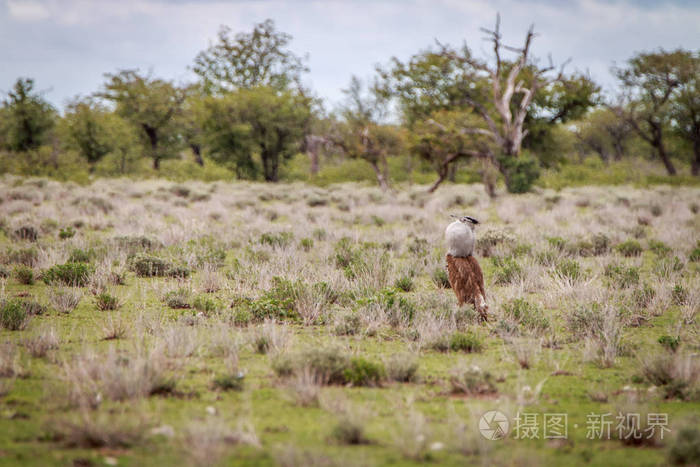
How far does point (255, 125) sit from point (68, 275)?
104 ft

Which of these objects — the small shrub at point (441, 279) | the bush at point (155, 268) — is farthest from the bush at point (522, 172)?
the bush at point (155, 268)

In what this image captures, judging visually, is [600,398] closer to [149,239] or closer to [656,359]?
[656,359]

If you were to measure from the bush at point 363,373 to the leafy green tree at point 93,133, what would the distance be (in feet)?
138

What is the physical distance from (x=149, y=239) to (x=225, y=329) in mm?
7372

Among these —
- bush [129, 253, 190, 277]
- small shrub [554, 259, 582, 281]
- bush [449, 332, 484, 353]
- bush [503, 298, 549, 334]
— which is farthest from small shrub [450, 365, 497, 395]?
bush [129, 253, 190, 277]

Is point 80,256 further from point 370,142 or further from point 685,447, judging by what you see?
point 370,142

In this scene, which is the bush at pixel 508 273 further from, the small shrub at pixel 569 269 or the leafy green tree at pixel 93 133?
the leafy green tree at pixel 93 133

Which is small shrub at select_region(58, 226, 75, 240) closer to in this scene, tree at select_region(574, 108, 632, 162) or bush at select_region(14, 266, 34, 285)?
bush at select_region(14, 266, 34, 285)

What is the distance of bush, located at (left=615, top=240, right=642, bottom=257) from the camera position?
12.6 metres

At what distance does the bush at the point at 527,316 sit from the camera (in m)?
6.82

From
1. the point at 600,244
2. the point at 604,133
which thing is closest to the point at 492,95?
the point at 600,244

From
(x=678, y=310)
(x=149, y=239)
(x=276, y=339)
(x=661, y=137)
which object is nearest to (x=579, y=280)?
(x=678, y=310)

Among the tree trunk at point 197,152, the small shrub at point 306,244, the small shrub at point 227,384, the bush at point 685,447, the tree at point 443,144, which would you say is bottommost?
the small shrub at point 227,384

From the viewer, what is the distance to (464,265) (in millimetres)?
7234
